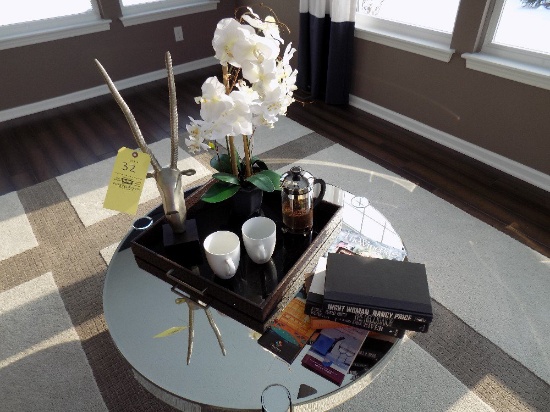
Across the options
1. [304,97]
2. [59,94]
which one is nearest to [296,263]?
[304,97]

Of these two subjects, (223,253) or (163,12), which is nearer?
(223,253)

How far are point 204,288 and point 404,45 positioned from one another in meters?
2.23

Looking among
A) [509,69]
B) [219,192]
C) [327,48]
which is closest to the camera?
[219,192]

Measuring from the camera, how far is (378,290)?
1.01 meters

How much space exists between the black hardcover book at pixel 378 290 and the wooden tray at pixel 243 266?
12 cm

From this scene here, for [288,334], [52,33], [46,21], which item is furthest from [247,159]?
[46,21]

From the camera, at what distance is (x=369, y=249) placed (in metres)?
1.32

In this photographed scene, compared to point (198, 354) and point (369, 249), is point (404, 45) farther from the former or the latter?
point (198, 354)

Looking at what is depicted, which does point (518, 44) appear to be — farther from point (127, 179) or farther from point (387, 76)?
point (127, 179)

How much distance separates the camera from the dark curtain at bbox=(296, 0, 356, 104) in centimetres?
278

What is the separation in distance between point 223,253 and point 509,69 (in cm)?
194

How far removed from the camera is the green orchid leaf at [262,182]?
3.81ft

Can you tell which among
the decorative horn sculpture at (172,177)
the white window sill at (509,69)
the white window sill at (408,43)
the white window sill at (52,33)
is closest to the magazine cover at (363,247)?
the decorative horn sculpture at (172,177)

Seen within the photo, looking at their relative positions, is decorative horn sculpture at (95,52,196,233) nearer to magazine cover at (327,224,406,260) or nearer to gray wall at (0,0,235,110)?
magazine cover at (327,224,406,260)
